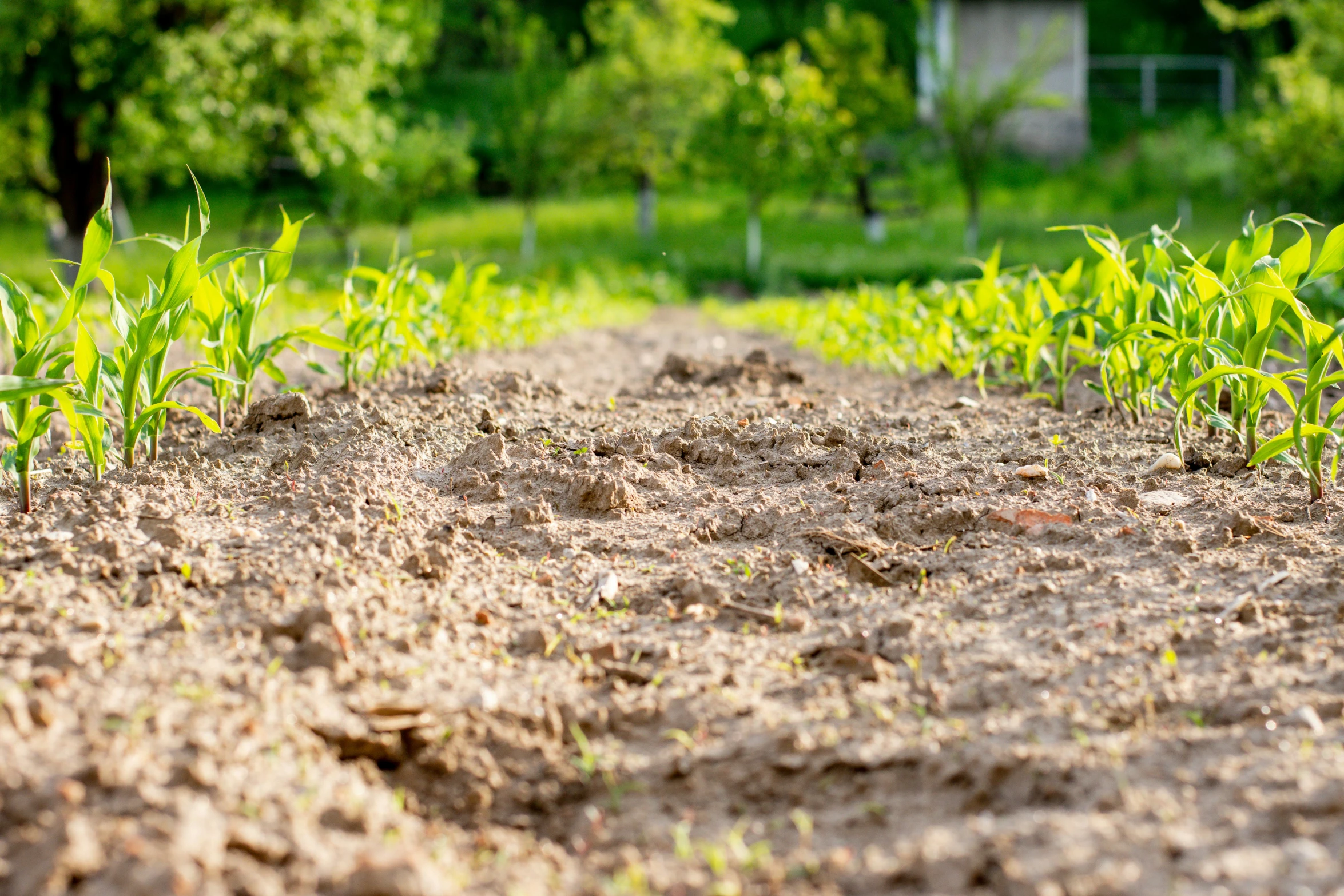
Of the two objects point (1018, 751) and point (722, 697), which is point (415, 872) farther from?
point (1018, 751)

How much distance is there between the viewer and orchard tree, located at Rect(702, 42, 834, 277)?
49.4 ft

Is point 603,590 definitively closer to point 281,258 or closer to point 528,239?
point 281,258

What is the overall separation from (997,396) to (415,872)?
3.78 meters

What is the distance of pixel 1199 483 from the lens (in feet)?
10.5

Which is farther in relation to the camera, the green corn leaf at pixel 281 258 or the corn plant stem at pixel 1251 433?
the green corn leaf at pixel 281 258

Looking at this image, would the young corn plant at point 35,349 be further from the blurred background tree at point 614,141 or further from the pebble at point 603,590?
the blurred background tree at point 614,141

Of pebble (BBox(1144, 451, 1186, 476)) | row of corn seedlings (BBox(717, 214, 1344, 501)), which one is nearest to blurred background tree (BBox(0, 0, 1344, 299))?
row of corn seedlings (BBox(717, 214, 1344, 501))

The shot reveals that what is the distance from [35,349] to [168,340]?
394mm

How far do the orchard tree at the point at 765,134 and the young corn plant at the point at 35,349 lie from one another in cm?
1223

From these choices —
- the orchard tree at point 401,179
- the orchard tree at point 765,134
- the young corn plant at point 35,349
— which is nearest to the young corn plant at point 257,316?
the young corn plant at point 35,349

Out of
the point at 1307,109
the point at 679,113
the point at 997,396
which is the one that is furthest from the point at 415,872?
the point at 679,113

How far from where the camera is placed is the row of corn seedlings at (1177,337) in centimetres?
302

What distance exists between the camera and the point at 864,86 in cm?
1845

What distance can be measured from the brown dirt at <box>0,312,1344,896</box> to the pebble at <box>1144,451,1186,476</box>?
0.04m
